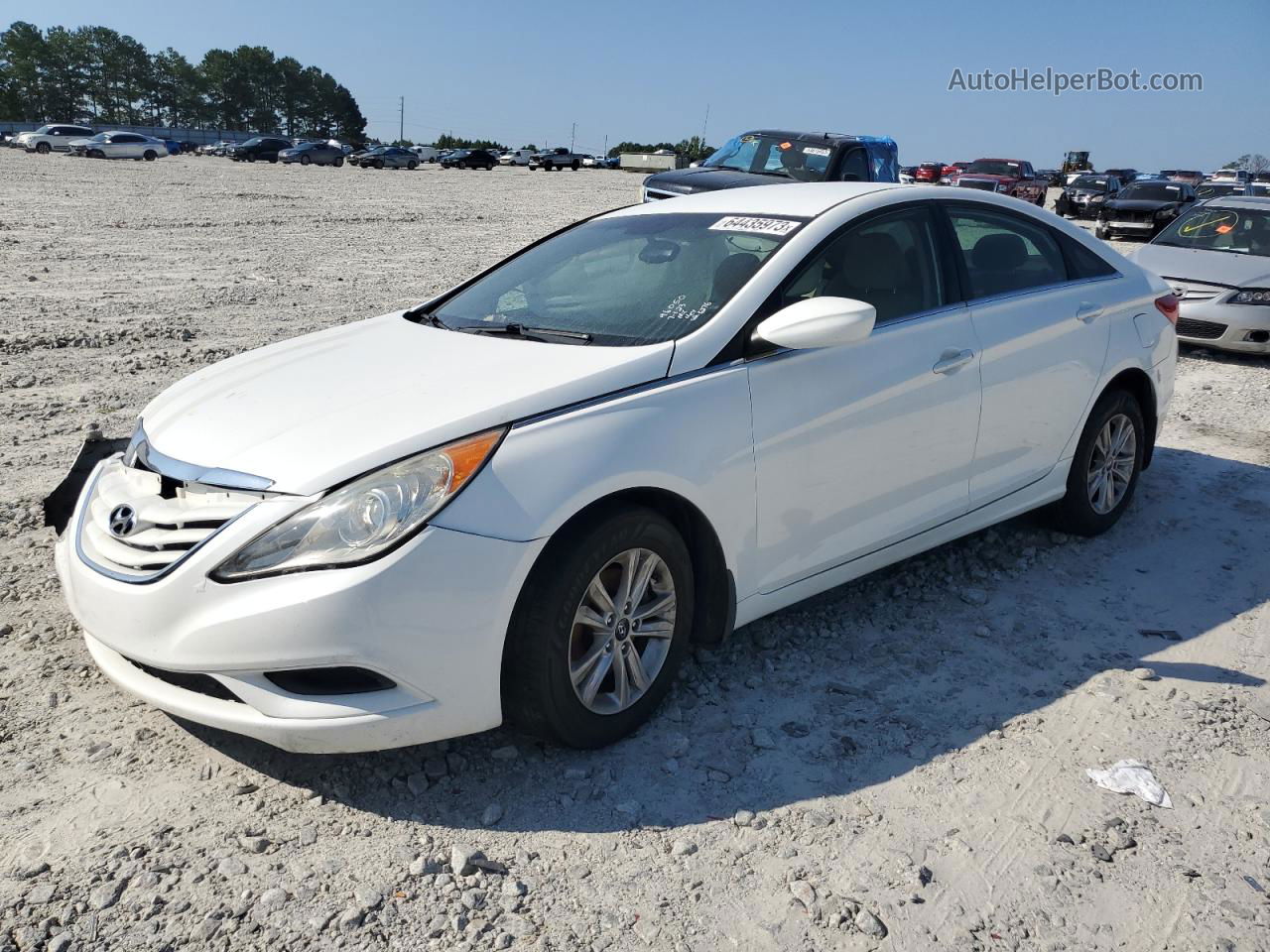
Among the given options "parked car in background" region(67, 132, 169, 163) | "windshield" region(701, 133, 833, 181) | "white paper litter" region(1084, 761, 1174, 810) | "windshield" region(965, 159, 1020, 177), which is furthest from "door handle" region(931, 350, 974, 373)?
"parked car in background" region(67, 132, 169, 163)

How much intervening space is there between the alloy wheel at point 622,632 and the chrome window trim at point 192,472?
952mm

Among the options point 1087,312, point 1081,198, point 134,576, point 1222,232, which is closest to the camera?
point 134,576

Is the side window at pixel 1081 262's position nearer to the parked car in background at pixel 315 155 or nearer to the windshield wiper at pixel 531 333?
the windshield wiper at pixel 531 333

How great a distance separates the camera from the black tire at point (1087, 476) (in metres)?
4.98

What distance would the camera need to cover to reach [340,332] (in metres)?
4.32

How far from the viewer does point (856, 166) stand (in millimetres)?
14406

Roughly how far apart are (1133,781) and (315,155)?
60.3 meters

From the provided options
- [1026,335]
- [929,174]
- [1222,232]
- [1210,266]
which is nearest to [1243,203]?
[1222,232]

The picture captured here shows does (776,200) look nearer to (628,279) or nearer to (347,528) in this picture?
(628,279)

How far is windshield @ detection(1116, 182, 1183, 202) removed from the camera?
22.1 m

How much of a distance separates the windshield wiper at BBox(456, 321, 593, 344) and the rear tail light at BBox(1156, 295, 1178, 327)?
10.6 feet

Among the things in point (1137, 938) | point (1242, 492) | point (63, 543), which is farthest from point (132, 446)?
point (1242, 492)

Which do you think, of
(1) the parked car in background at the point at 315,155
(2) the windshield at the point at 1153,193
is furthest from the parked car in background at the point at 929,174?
(1) the parked car in background at the point at 315,155

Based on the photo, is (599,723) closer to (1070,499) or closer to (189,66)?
(1070,499)
